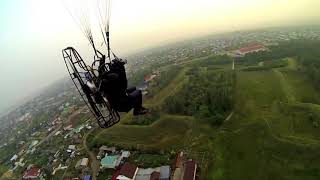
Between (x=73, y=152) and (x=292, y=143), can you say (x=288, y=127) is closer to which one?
(x=292, y=143)

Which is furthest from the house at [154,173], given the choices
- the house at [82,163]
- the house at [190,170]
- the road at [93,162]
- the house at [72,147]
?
the house at [72,147]

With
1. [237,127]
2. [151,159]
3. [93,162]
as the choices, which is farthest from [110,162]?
[237,127]

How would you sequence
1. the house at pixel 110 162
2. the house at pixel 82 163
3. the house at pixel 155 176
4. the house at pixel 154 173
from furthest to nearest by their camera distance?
the house at pixel 82 163
the house at pixel 110 162
the house at pixel 154 173
the house at pixel 155 176

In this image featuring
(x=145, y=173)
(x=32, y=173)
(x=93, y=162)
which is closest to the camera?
(x=145, y=173)

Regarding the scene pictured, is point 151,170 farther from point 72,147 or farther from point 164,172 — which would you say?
point 72,147

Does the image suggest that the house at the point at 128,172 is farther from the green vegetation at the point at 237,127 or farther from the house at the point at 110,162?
the house at the point at 110,162

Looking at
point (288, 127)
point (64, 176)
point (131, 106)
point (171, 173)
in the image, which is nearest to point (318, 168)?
point (288, 127)

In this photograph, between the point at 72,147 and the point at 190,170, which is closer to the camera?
the point at 190,170
